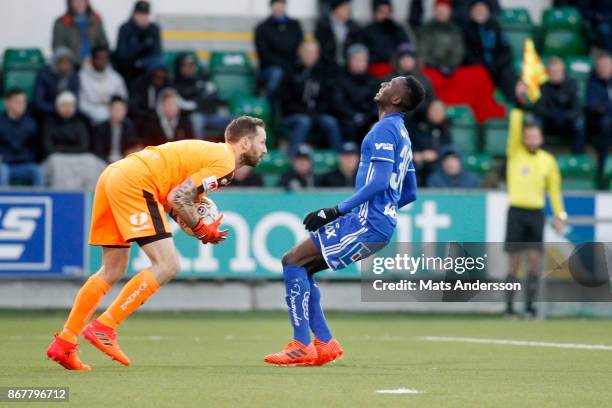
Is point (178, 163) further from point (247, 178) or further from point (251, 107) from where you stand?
point (251, 107)

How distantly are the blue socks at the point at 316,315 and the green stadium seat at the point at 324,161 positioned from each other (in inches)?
350

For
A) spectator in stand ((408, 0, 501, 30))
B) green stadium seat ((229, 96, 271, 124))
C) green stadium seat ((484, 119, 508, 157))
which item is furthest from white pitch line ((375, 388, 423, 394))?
spectator in stand ((408, 0, 501, 30))

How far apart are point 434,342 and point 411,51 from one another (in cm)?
741

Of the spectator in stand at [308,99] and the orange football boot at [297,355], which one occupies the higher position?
the spectator in stand at [308,99]

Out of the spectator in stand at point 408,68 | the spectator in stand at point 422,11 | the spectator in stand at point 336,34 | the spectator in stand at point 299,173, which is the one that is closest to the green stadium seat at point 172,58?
the spectator in stand at point 336,34

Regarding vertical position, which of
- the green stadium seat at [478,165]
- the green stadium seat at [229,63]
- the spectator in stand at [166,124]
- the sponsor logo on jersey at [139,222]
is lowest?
the green stadium seat at [478,165]

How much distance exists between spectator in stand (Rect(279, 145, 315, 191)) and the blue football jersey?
25.6 ft

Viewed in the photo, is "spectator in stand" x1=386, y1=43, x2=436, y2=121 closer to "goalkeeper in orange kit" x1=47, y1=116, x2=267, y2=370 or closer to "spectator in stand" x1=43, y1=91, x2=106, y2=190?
"spectator in stand" x1=43, y1=91, x2=106, y2=190

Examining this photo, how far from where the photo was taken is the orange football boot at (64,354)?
8.93m

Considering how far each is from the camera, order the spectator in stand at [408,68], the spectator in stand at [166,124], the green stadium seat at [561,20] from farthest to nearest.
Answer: the green stadium seat at [561,20] → the spectator in stand at [408,68] → the spectator in stand at [166,124]

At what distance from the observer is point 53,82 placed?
1850cm

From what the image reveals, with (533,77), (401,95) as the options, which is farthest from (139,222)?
(533,77)

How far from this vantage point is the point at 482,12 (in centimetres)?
2094

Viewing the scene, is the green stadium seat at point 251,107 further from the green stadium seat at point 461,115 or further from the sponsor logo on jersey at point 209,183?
the sponsor logo on jersey at point 209,183
